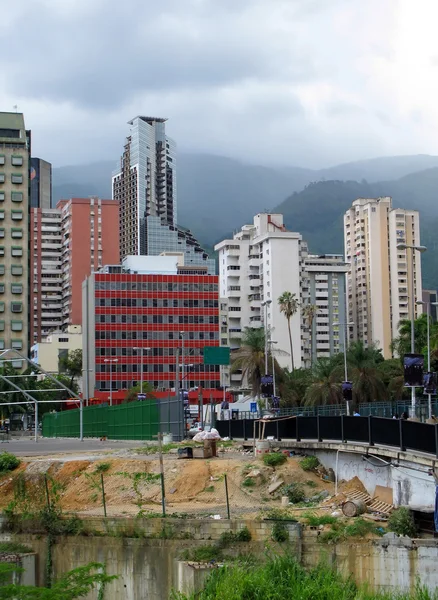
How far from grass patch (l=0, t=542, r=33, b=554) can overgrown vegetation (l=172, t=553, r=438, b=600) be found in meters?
7.60

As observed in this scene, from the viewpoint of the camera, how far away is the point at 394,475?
2798cm

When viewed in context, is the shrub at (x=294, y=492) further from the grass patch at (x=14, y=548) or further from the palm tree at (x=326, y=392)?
the palm tree at (x=326, y=392)

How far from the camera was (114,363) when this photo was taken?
140 meters

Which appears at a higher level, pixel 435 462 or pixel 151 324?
pixel 151 324

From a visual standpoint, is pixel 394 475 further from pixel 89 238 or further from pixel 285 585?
pixel 89 238

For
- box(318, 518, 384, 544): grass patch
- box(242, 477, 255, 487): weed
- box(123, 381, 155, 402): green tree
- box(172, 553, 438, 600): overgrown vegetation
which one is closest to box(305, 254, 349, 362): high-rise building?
box(123, 381, 155, 402): green tree

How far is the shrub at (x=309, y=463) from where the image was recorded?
112 feet

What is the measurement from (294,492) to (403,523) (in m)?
6.82

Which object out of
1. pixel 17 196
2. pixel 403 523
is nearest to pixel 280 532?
pixel 403 523

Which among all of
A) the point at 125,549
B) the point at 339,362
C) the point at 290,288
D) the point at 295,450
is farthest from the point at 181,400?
the point at 290,288

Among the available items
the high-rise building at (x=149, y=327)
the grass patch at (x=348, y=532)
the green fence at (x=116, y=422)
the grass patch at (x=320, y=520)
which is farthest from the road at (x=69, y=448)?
the high-rise building at (x=149, y=327)

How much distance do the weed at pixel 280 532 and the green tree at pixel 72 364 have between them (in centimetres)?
12857

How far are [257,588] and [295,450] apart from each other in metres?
15.1

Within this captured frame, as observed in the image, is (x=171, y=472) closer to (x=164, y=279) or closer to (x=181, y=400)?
(x=181, y=400)
